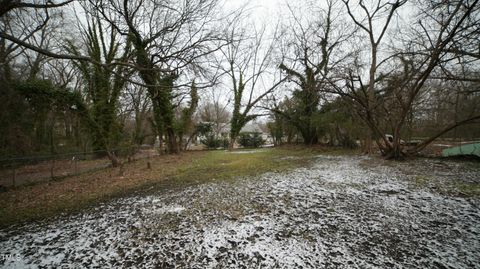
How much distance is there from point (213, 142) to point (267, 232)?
18664mm

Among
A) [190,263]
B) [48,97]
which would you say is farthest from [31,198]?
[48,97]

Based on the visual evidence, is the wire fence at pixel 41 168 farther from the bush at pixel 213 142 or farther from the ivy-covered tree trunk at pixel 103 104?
the bush at pixel 213 142

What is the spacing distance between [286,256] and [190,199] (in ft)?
8.80

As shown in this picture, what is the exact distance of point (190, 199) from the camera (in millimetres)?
4297

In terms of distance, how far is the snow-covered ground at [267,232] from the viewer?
2209 mm

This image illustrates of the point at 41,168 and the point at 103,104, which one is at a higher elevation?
the point at 103,104

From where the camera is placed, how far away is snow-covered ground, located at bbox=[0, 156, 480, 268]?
Result: 2.21 meters

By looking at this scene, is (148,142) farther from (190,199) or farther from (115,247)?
(115,247)

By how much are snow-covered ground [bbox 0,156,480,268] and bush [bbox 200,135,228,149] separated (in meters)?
16.4

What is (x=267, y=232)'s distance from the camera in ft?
9.11

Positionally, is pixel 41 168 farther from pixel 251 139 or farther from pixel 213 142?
pixel 251 139

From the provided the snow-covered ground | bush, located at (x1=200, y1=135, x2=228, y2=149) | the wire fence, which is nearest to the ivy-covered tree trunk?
the wire fence

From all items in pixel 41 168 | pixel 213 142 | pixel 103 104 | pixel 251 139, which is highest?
pixel 103 104

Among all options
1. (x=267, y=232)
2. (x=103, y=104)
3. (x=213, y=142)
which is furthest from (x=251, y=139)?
(x=267, y=232)
